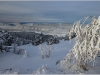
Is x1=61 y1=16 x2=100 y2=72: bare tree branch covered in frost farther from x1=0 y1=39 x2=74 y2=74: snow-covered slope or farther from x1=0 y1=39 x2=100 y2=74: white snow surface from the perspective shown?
x1=0 y1=39 x2=74 y2=74: snow-covered slope

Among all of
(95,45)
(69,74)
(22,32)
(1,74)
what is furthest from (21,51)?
(22,32)

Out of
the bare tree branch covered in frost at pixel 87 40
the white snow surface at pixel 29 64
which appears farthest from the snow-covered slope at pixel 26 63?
the bare tree branch covered in frost at pixel 87 40

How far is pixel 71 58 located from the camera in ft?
33.4

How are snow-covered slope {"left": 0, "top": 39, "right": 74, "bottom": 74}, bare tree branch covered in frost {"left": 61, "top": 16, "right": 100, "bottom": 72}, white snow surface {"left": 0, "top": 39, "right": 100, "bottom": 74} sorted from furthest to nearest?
snow-covered slope {"left": 0, "top": 39, "right": 74, "bottom": 74} → white snow surface {"left": 0, "top": 39, "right": 100, "bottom": 74} → bare tree branch covered in frost {"left": 61, "top": 16, "right": 100, "bottom": 72}

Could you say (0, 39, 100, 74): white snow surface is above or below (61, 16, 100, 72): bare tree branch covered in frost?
below

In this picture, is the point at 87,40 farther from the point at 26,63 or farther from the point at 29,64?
the point at 26,63

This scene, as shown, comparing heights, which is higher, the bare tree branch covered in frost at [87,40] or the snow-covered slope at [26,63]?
the bare tree branch covered in frost at [87,40]

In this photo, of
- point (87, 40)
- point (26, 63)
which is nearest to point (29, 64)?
point (26, 63)

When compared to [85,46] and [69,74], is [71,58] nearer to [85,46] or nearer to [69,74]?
[69,74]

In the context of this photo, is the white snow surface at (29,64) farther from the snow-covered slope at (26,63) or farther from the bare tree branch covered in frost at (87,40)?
the bare tree branch covered in frost at (87,40)

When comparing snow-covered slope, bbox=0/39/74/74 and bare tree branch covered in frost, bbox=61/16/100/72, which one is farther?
snow-covered slope, bbox=0/39/74/74

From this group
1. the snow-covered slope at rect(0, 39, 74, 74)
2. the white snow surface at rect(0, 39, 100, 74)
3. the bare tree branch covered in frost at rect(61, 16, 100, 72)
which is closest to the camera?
the bare tree branch covered in frost at rect(61, 16, 100, 72)

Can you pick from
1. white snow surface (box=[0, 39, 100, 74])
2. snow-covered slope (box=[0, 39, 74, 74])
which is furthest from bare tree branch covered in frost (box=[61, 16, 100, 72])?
snow-covered slope (box=[0, 39, 74, 74])

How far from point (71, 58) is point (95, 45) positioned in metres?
2.18
